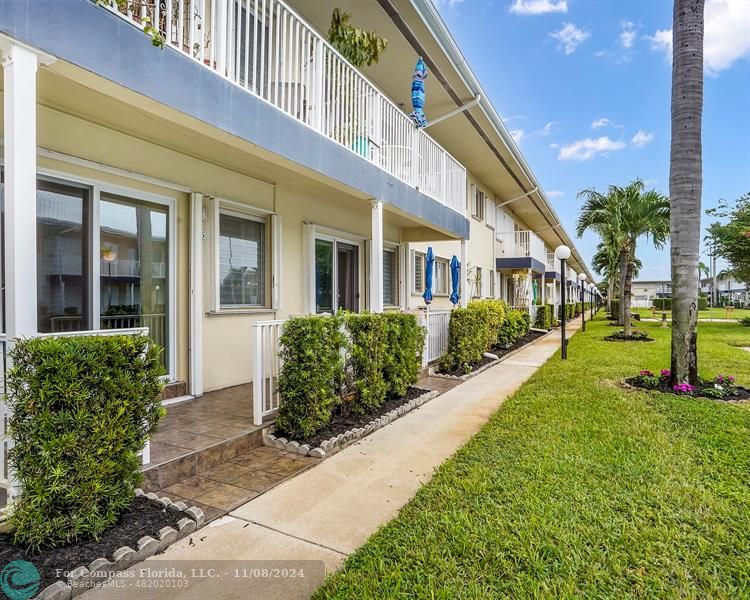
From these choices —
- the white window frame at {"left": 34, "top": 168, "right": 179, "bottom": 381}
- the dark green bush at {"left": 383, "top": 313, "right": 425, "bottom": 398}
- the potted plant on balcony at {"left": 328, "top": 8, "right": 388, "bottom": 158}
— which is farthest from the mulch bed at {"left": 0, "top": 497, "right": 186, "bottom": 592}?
the potted plant on balcony at {"left": 328, "top": 8, "right": 388, "bottom": 158}

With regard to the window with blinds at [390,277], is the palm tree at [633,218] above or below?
above

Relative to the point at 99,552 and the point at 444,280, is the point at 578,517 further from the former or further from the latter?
the point at 444,280

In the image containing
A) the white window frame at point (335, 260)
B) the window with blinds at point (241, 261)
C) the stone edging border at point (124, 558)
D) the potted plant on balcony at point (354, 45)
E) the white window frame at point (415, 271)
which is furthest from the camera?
the white window frame at point (415, 271)

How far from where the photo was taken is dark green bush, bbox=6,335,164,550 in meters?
2.60

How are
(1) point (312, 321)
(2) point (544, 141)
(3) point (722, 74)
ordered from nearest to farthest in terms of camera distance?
(1) point (312, 321) < (3) point (722, 74) < (2) point (544, 141)

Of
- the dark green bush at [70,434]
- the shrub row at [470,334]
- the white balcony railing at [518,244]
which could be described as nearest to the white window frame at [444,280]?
the shrub row at [470,334]

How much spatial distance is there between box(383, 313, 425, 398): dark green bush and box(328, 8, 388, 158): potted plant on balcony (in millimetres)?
2489

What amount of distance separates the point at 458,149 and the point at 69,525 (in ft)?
41.8

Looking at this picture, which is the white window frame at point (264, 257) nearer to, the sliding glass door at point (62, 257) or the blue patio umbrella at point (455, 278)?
the sliding glass door at point (62, 257)

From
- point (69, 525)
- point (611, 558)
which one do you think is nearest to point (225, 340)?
point (69, 525)

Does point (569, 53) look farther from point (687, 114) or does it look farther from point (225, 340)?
point (225, 340)

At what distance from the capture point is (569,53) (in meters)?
21.3

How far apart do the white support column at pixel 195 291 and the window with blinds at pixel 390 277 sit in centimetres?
551

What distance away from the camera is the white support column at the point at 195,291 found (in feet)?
19.6
